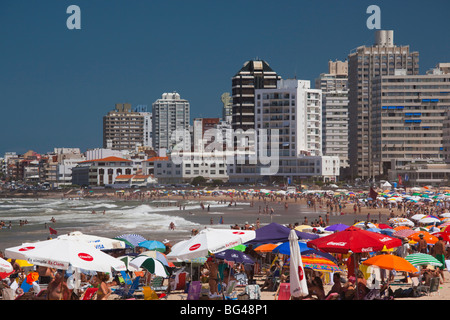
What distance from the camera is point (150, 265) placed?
1539cm

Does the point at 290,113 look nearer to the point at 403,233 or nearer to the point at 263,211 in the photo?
the point at 263,211

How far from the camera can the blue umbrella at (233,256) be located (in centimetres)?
1494

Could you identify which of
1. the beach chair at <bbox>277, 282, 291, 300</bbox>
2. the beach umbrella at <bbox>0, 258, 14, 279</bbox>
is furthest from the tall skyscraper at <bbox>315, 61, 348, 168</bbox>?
the beach chair at <bbox>277, 282, 291, 300</bbox>

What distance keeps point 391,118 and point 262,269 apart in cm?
11002

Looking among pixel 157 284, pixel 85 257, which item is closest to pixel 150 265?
pixel 157 284

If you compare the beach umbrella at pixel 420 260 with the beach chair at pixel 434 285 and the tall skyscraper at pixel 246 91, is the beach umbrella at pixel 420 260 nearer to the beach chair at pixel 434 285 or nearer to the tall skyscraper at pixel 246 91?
the beach chair at pixel 434 285

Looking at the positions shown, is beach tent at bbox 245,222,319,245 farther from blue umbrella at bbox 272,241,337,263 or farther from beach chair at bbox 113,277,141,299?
beach chair at bbox 113,277,141,299

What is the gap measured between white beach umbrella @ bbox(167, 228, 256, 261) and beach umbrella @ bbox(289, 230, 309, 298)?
288cm

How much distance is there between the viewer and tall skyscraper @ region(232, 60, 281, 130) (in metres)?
126

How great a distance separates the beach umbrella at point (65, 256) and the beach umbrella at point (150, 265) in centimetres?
229

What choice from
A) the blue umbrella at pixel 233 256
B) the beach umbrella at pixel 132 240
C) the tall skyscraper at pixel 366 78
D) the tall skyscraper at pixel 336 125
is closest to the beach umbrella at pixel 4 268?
the beach umbrella at pixel 132 240
